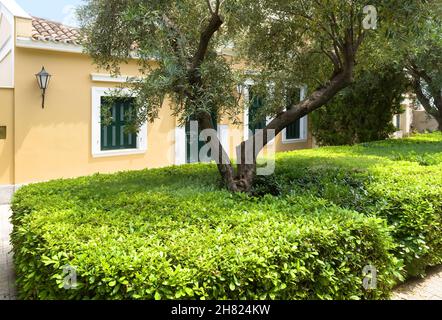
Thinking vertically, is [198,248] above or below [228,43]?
below

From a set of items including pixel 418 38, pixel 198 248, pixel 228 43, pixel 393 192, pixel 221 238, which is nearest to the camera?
pixel 198 248

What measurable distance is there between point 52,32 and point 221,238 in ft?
30.4

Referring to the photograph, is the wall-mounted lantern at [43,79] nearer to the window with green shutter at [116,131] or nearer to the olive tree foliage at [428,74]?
the window with green shutter at [116,131]

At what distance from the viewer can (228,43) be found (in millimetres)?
7230

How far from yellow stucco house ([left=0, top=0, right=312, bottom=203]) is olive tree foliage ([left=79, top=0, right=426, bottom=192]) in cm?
350

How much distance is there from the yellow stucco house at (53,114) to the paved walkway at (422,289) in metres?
6.71

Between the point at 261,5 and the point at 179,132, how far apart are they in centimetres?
705

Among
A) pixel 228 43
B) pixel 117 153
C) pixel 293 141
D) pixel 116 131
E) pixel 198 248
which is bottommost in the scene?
pixel 198 248

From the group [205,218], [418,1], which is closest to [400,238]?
[205,218]

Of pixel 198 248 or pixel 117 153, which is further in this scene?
pixel 117 153

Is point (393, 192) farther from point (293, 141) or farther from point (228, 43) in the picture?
point (293, 141)

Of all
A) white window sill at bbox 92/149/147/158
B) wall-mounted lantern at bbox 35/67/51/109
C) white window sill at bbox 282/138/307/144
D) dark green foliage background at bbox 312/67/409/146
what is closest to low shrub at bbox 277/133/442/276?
white window sill at bbox 92/149/147/158

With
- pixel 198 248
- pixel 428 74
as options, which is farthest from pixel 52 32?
pixel 428 74

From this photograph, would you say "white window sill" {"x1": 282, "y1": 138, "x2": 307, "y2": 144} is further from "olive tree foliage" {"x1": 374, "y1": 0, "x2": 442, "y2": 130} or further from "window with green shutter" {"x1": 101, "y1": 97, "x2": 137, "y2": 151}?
"window with green shutter" {"x1": 101, "y1": 97, "x2": 137, "y2": 151}
